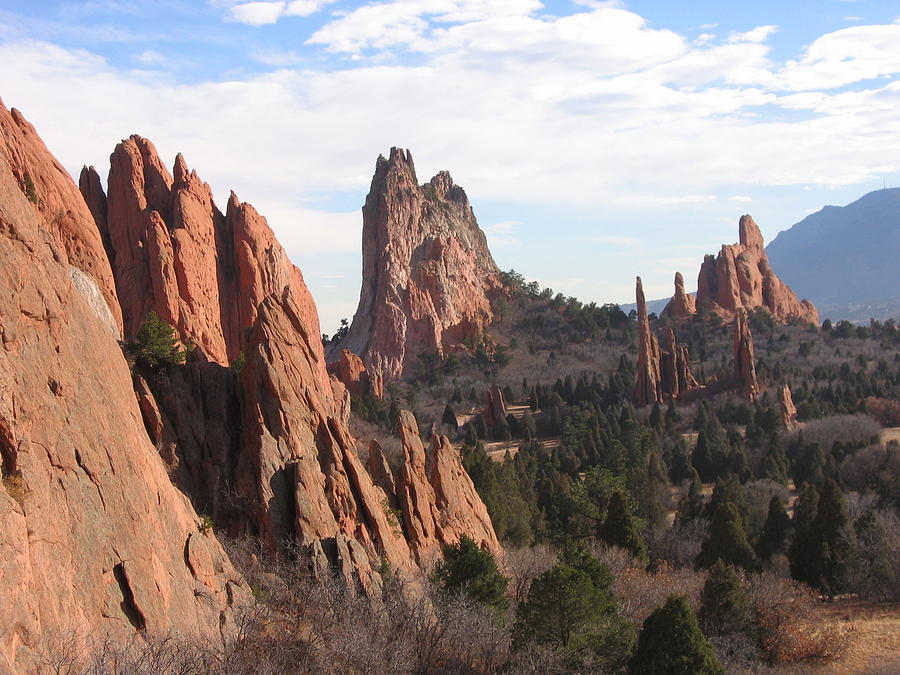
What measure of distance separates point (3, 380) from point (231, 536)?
1180cm

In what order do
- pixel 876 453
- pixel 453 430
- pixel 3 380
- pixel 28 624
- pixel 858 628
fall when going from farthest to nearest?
1. pixel 453 430
2. pixel 876 453
3. pixel 858 628
4. pixel 3 380
5. pixel 28 624

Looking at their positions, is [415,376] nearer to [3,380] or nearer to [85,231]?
Answer: [85,231]

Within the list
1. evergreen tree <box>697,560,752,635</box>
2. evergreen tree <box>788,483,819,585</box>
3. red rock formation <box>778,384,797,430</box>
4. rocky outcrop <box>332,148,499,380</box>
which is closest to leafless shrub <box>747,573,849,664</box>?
evergreen tree <box>697,560,752,635</box>

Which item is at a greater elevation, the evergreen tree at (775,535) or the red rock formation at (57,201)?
the red rock formation at (57,201)

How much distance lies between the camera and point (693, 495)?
186ft

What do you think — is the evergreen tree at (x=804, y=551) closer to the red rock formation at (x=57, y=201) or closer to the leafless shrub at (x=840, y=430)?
the red rock formation at (x=57, y=201)

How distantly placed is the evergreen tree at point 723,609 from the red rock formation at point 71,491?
18015 mm

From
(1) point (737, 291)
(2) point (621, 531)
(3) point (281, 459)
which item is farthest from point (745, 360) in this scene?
(3) point (281, 459)

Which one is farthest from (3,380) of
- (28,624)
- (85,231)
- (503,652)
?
(85,231)

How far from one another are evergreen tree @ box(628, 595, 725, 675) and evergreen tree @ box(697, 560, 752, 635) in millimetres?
7793

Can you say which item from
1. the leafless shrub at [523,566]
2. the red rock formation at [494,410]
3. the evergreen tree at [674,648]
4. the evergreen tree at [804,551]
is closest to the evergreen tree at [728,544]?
the evergreen tree at [804,551]

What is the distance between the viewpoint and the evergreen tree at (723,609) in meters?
31.1

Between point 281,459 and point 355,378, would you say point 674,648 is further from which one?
point 355,378

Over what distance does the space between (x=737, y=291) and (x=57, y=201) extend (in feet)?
370
